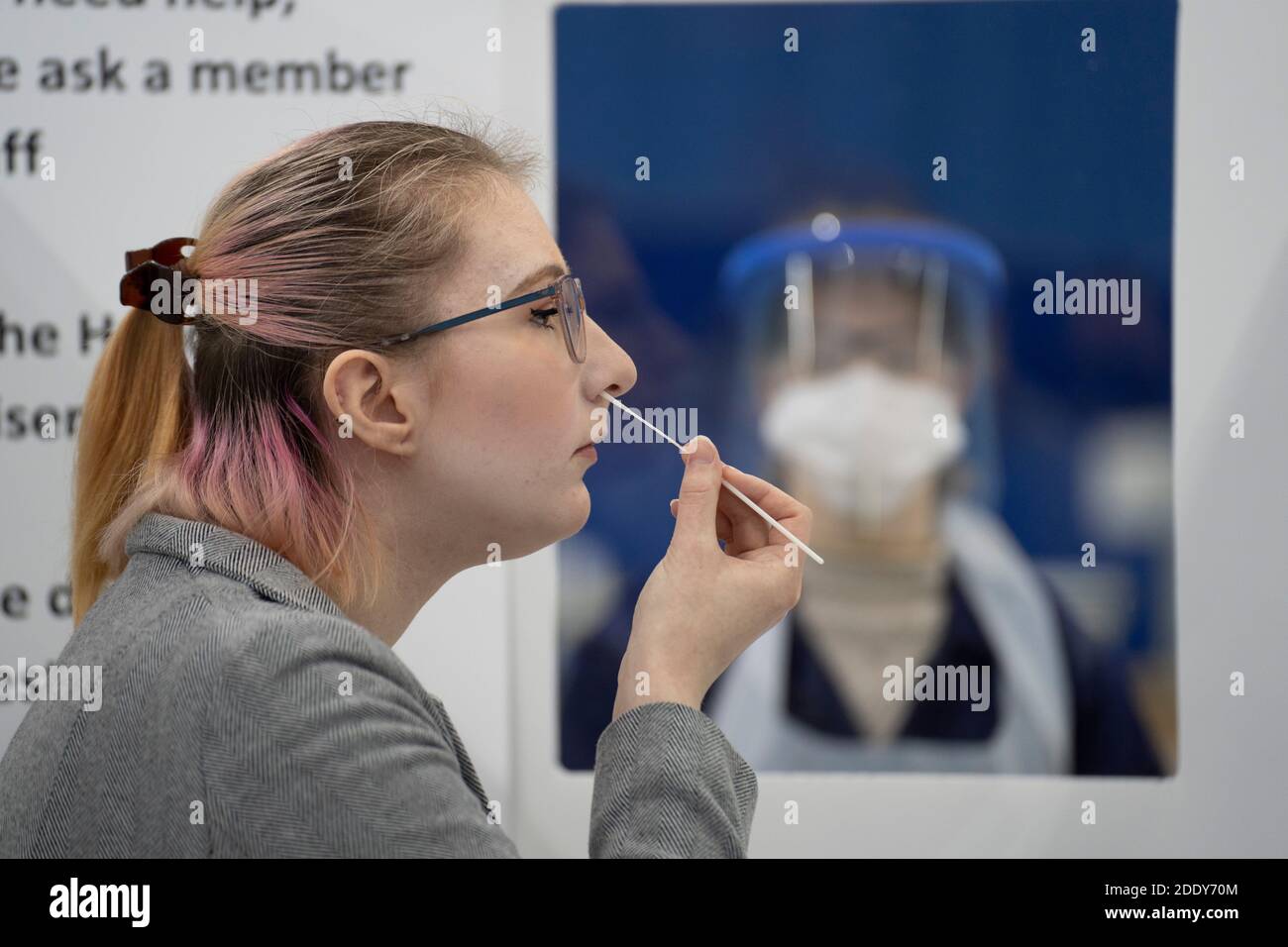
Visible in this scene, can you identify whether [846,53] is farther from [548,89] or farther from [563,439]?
[563,439]

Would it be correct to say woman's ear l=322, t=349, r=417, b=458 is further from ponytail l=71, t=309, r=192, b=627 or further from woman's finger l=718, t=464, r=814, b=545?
woman's finger l=718, t=464, r=814, b=545

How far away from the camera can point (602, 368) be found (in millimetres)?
1183

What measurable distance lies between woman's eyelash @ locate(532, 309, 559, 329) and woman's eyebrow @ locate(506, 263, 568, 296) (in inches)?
0.9

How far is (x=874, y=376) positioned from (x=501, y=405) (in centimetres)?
120

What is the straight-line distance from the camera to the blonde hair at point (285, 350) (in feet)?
3.47

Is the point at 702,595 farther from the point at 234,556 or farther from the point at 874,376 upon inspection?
the point at 874,376

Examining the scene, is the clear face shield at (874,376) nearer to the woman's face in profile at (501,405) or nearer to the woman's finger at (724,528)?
the woman's finger at (724,528)

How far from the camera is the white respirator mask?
7.17 feet

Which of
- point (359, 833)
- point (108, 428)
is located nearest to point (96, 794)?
point (359, 833)

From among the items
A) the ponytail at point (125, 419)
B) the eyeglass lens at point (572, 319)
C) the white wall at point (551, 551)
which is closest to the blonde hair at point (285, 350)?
the ponytail at point (125, 419)

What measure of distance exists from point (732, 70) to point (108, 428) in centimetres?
139

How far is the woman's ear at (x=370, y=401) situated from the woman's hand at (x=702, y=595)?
10.1 inches

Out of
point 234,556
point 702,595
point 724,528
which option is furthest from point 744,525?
point 234,556

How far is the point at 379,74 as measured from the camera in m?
2.18
